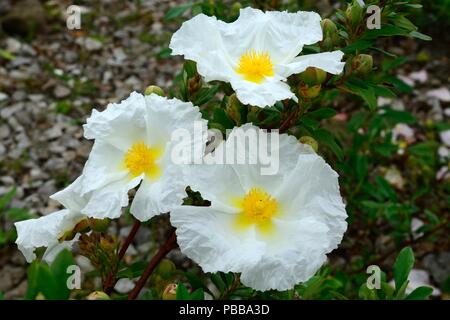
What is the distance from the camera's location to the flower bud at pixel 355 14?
1233mm

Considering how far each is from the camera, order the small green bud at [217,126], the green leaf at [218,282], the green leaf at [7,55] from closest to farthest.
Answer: the small green bud at [217,126] < the green leaf at [218,282] < the green leaf at [7,55]

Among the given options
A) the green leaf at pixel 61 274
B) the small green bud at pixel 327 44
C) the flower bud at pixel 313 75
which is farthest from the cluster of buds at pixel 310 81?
the green leaf at pixel 61 274

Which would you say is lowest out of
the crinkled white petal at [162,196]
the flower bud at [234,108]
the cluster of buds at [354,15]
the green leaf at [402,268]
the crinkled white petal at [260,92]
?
the green leaf at [402,268]

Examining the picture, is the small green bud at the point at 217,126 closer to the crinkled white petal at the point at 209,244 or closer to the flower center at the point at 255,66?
the flower center at the point at 255,66

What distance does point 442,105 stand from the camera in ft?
10.3

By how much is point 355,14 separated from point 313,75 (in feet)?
0.76

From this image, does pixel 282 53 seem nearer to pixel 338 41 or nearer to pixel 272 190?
pixel 338 41

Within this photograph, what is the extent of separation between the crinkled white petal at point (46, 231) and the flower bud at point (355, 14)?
2.27ft

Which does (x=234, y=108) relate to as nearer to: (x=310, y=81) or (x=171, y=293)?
(x=310, y=81)

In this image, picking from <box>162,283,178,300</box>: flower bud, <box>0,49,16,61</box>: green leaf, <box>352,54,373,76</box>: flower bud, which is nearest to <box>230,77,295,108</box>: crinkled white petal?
<box>352,54,373,76</box>: flower bud

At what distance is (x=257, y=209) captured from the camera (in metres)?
1.06

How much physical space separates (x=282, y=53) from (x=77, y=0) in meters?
2.92

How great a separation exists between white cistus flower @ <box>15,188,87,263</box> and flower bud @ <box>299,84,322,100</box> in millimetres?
464

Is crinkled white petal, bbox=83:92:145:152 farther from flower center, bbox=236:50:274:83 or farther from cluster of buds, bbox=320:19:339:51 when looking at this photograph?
cluster of buds, bbox=320:19:339:51
